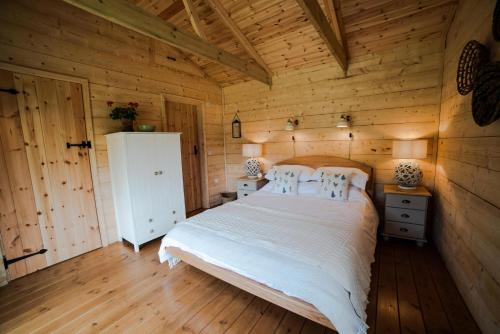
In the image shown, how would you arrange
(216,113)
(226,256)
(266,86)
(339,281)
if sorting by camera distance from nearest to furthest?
1. (339,281)
2. (226,256)
3. (266,86)
4. (216,113)

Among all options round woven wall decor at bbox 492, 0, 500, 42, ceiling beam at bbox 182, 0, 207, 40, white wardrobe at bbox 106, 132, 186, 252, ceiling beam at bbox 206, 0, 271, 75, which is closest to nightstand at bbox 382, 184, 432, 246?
round woven wall decor at bbox 492, 0, 500, 42

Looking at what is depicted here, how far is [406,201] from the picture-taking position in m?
2.38

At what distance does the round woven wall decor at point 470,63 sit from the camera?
4.74 feet

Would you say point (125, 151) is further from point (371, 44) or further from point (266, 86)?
point (371, 44)

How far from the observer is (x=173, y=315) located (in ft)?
5.25

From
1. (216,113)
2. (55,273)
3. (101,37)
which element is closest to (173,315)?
(55,273)

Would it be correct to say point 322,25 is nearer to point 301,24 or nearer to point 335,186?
point 301,24

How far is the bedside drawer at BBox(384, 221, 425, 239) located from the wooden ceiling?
7.21 feet

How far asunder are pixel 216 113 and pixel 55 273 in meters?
3.28

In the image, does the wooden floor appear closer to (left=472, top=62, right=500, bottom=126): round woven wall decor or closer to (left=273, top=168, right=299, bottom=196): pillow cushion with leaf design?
(left=273, top=168, right=299, bottom=196): pillow cushion with leaf design

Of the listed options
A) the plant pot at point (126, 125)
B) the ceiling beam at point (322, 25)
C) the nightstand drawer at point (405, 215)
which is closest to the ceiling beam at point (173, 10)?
the plant pot at point (126, 125)

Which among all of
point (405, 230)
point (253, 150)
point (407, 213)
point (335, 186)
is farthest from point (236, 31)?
point (405, 230)

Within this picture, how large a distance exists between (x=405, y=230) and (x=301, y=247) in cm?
175

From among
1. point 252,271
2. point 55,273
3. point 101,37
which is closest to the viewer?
point 252,271
